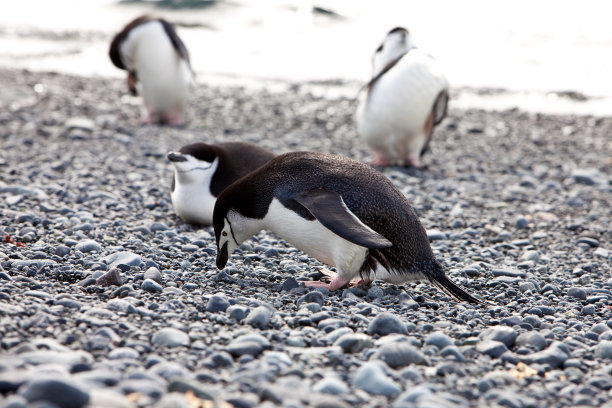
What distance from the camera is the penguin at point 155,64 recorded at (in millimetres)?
9070

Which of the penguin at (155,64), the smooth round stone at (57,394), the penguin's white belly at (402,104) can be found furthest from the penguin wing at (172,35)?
the smooth round stone at (57,394)

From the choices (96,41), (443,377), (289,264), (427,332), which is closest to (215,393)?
(443,377)

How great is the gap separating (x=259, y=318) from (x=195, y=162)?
2.00 m

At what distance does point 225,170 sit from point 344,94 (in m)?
7.63

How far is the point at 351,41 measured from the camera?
18812 mm

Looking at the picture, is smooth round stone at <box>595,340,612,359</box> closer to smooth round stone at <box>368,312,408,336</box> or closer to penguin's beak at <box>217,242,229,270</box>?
smooth round stone at <box>368,312,408,336</box>

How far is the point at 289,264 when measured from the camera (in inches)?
175

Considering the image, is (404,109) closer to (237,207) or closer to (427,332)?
(237,207)

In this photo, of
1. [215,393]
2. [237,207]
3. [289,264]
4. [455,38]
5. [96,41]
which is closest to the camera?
[215,393]

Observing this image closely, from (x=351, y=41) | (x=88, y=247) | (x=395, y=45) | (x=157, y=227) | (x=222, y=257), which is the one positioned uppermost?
(x=395, y=45)

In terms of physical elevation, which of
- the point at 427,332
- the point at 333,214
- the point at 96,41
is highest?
the point at 333,214

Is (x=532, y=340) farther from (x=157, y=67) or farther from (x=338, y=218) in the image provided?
(x=157, y=67)

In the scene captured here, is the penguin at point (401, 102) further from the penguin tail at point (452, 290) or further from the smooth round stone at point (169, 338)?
the smooth round stone at point (169, 338)

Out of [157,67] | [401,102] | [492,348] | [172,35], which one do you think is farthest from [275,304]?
[157,67]
